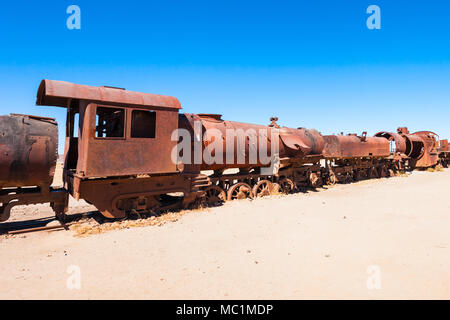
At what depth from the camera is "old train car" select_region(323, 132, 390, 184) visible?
14500 millimetres

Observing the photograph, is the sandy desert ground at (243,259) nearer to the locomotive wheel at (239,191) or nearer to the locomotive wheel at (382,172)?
the locomotive wheel at (239,191)

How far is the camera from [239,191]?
32.4 ft

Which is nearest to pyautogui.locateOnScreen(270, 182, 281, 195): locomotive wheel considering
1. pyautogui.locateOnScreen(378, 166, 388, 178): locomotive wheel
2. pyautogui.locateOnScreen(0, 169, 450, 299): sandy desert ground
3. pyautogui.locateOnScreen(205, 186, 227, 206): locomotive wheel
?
pyautogui.locateOnScreen(205, 186, 227, 206): locomotive wheel

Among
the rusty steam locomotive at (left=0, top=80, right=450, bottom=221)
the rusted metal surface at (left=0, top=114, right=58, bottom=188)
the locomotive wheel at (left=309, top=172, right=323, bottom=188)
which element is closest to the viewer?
the rusted metal surface at (left=0, top=114, right=58, bottom=188)

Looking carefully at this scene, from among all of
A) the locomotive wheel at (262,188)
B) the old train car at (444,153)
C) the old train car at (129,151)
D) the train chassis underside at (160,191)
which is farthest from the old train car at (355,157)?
the old train car at (444,153)

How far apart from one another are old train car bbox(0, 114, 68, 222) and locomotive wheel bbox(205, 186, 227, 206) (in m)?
4.70

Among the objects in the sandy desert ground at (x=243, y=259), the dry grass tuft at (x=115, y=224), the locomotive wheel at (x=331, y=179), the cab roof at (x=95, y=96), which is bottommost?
the sandy desert ground at (x=243, y=259)

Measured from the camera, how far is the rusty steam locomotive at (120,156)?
19.2 ft

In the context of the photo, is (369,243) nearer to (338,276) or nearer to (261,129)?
(338,276)

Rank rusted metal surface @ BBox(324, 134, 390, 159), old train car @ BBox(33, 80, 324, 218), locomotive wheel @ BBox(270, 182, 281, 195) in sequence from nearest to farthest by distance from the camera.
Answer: old train car @ BBox(33, 80, 324, 218), locomotive wheel @ BBox(270, 182, 281, 195), rusted metal surface @ BBox(324, 134, 390, 159)

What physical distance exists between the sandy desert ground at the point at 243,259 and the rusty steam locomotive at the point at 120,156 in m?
1.03

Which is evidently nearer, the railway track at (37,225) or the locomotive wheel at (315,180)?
the railway track at (37,225)

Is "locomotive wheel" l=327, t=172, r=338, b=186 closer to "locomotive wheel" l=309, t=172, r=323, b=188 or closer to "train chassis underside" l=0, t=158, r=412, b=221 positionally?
"locomotive wheel" l=309, t=172, r=323, b=188
